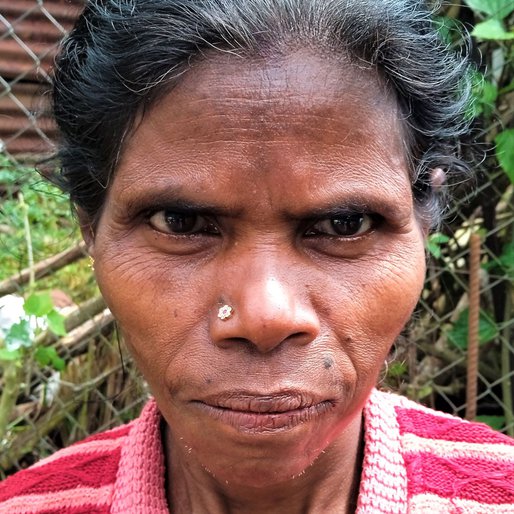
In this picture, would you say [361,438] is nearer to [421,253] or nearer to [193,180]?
[421,253]

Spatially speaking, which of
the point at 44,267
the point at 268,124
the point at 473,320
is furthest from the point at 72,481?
the point at 473,320

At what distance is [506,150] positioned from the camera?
7.82 ft

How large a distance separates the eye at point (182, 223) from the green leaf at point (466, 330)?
1671mm

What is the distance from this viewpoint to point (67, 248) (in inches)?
108

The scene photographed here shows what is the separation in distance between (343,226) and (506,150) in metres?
1.33

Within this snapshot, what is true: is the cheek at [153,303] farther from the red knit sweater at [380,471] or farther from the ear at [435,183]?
the ear at [435,183]

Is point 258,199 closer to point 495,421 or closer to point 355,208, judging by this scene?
point 355,208

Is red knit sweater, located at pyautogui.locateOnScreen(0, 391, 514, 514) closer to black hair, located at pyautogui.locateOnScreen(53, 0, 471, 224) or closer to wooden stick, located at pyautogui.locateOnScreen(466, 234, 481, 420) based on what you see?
black hair, located at pyautogui.locateOnScreen(53, 0, 471, 224)

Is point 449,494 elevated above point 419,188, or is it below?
below

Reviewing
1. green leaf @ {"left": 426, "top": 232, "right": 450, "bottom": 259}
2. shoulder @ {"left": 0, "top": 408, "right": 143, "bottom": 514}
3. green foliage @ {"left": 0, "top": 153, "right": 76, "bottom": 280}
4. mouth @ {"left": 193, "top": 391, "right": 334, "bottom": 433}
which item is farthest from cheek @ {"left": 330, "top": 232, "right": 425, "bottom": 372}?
green foliage @ {"left": 0, "top": 153, "right": 76, "bottom": 280}

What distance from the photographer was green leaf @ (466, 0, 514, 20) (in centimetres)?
229

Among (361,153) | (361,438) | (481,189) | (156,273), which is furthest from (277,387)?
(481,189)

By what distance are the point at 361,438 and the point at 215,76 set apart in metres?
0.83

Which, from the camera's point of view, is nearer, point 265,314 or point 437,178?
point 265,314
